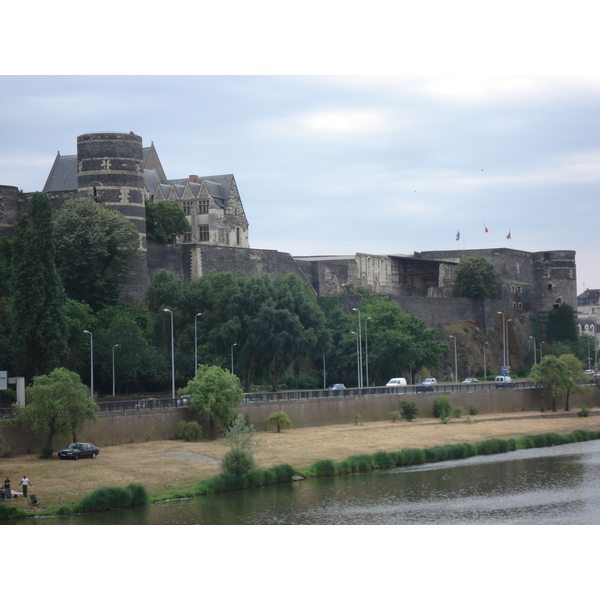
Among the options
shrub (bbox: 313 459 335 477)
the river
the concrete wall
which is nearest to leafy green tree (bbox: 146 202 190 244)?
the concrete wall

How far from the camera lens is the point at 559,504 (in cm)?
3984

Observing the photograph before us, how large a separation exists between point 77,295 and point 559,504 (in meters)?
37.1

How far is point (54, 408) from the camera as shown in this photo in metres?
A: 43.4

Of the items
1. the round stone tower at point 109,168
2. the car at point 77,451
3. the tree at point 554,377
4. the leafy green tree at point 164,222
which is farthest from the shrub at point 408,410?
the leafy green tree at point 164,222

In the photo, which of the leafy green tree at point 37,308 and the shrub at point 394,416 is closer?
the leafy green tree at point 37,308

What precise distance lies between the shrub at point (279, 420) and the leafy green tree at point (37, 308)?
1062 cm

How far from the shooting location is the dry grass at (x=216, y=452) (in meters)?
40.7

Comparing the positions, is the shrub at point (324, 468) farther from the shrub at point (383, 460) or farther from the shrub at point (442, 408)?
the shrub at point (442, 408)

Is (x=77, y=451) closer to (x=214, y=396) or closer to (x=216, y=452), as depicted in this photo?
(x=216, y=452)

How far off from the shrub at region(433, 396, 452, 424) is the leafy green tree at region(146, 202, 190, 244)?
25449 mm

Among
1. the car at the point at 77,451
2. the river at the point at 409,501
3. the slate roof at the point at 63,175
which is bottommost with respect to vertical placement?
the river at the point at 409,501

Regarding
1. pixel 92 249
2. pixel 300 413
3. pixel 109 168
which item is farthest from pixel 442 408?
pixel 109 168
